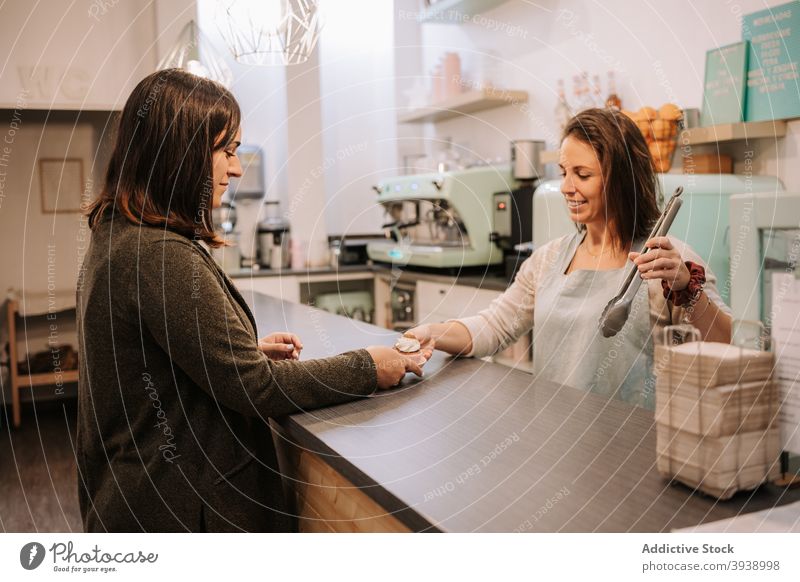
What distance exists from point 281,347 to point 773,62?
63.3 inches

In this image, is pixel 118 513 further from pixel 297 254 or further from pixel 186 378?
pixel 297 254

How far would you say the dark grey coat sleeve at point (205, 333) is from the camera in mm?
945

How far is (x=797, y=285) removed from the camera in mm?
804

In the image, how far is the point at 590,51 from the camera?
2.79 metres

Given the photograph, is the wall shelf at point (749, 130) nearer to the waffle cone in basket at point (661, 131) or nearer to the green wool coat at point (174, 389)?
the waffle cone in basket at point (661, 131)

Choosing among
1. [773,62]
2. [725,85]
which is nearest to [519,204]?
[725,85]

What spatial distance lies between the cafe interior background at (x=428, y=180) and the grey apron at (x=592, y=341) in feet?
0.70

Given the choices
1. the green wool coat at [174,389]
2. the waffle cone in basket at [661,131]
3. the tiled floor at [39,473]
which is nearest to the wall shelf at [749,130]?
the waffle cone in basket at [661,131]

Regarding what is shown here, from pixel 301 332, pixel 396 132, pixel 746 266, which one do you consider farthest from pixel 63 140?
pixel 746 266

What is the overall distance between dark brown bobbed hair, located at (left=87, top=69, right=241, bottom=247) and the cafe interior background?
14.9 inches

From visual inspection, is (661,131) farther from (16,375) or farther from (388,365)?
(16,375)

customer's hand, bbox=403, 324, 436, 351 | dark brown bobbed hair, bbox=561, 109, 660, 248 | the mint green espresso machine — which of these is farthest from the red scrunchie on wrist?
the mint green espresso machine

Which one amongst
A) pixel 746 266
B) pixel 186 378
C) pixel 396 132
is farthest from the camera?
pixel 396 132
